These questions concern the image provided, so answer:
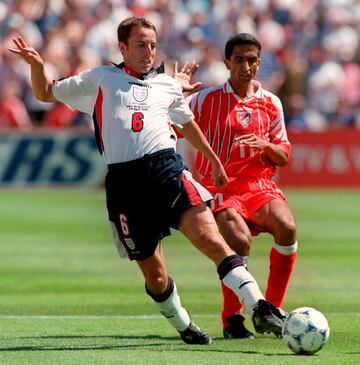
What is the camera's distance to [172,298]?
8984 millimetres

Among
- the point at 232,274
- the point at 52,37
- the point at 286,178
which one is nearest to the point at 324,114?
the point at 286,178

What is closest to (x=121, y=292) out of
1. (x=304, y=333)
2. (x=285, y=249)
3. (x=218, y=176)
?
(x=285, y=249)

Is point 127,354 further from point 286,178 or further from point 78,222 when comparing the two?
point 286,178

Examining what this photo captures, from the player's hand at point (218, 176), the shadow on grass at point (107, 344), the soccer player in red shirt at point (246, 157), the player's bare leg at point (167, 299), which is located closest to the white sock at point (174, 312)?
the player's bare leg at point (167, 299)

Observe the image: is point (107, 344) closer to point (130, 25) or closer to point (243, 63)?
point (130, 25)

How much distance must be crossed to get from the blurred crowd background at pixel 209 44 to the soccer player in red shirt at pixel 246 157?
15.6m

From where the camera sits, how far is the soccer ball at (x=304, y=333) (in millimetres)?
8250

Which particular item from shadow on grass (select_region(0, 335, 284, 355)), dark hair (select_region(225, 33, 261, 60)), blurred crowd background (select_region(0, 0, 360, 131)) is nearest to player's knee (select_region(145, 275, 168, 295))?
shadow on grass (select_region(0, 335, 284, 355))

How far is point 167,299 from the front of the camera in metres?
8.97

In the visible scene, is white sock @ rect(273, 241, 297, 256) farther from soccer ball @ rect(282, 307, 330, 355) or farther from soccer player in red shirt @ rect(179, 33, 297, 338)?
soccer ball @ rect(282, 307, 330, 355)

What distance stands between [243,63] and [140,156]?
5.33ft

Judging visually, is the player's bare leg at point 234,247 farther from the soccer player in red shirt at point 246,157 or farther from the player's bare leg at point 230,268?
the player's bare leg at point 230,268

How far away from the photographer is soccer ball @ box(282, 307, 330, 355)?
8250 millimetres

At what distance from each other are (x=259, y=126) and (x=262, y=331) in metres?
2.23
